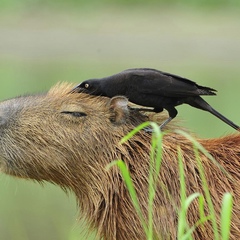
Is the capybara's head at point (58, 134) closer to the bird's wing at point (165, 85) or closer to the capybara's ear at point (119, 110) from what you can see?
the capybara's ear at point (119, 110)

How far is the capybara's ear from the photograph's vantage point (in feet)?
16.0

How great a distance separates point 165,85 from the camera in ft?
16.2

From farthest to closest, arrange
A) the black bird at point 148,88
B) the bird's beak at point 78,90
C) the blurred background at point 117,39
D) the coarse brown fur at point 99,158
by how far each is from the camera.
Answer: the blurred background at point 117,39, the bird's beak at point 78,90, the black bird at point 148,88, the coarse brown fur at point 99,158

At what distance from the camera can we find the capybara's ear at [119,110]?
4879 mm

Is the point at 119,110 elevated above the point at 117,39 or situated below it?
above

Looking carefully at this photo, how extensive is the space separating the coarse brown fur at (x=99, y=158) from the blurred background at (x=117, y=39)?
9715 mm

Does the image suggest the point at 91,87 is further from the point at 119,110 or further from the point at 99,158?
the point at 99,158

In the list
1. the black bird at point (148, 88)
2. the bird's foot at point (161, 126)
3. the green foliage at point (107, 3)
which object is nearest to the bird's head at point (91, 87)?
the black bird at point (148, 88)

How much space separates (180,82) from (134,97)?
0.71 ft

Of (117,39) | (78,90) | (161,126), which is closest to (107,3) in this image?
(117,39)

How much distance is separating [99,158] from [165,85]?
→ 44 centimetres

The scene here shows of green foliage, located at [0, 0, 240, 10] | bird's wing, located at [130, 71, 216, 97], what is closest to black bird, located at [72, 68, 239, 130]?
bird's wing, located at [130, 71, 216, 97]

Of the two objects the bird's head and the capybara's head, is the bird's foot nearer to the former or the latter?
the capybara's head

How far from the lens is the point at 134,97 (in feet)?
16.2
